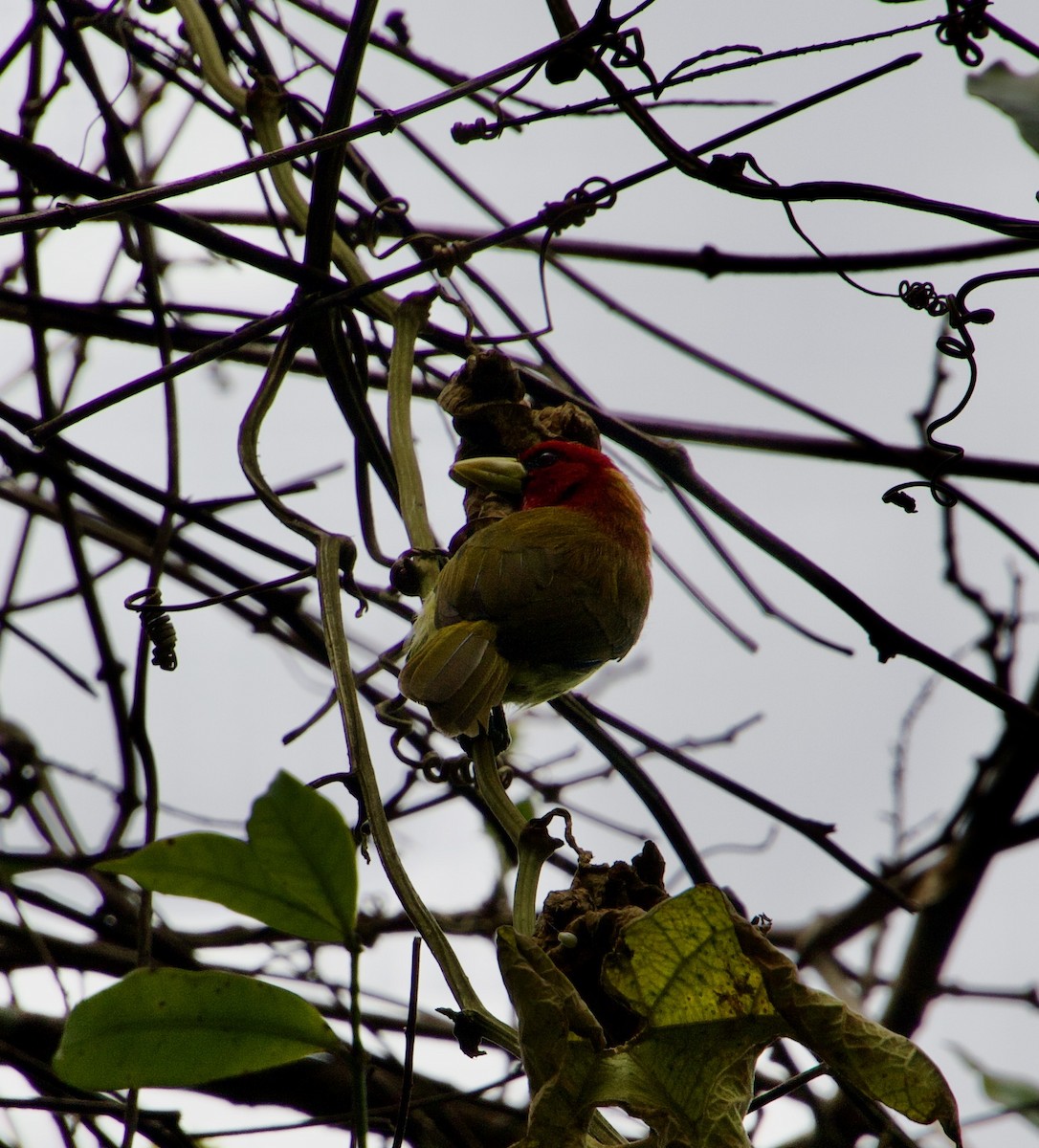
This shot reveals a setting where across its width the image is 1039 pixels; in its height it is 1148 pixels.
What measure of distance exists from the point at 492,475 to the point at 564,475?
361mm

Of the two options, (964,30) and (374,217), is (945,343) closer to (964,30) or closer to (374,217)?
(964,30)

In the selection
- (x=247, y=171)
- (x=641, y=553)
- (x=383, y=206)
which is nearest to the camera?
(x=247, y=171)

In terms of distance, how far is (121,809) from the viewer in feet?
9.43

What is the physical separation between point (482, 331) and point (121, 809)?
1.39m

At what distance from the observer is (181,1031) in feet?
3.58

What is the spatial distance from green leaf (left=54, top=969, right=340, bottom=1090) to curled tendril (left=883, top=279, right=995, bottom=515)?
135 centimetres

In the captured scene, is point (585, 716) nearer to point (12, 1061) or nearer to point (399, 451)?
point (399, 451)

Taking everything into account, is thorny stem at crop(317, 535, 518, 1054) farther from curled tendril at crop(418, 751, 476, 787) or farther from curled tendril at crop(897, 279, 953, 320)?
curled tendril at crop(897, 279, 953, 320)

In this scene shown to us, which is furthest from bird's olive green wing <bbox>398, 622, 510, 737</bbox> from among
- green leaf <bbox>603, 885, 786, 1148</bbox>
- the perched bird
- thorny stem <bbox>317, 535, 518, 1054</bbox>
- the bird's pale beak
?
green leaf <bbox>603, 885, 786, 1148</bbox>

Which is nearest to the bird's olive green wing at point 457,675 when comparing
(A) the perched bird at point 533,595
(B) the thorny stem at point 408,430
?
(A) the perched bird at point 533,595

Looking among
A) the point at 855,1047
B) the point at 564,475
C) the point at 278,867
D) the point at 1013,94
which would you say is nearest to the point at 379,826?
the point at 278,867

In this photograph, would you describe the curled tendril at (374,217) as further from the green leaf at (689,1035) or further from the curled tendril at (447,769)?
the green leaf at (689,1035)

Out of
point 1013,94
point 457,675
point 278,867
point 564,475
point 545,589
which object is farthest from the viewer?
point 564,475

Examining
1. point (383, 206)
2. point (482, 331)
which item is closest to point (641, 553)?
point (482, 331)
